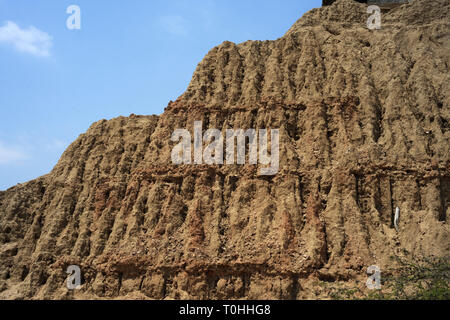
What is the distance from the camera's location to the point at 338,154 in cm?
3719

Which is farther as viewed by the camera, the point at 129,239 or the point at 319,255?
the point at 129,239

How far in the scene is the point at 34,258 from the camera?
38.0 m

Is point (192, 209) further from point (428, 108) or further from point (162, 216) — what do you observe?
point (428, 108)

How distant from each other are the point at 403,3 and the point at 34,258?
35.2m

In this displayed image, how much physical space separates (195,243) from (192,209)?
8.86ft

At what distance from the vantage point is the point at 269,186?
36.7m

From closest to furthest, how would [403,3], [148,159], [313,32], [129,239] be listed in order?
[129,239] < [148,159] < [313,32] < [403,3]

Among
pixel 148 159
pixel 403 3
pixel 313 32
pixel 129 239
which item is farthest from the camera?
pixel 403 3

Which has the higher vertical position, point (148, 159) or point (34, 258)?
point (148, 159)

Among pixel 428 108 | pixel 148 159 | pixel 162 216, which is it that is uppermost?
pixel 428 108

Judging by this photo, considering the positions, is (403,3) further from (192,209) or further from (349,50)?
(192,209)

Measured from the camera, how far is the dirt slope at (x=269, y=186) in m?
33.5

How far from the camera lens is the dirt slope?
33.5m

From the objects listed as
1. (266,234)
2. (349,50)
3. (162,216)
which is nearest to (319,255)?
(266,234)
